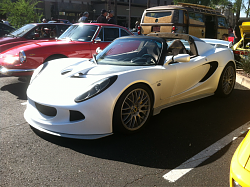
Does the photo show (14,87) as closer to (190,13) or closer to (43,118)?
(43,118)

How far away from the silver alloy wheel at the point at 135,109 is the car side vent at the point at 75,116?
0.53 metres

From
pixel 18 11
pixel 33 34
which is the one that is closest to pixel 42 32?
pixel 33 34

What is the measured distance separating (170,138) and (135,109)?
23.6 inches

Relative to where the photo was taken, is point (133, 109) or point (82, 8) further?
point (82, 8)

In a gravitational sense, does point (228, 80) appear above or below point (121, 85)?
below

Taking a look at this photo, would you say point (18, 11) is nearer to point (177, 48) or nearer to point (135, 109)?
point (177, 48)

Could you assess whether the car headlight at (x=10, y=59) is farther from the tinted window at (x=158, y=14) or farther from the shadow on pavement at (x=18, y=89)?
the tinted window at (x=158, y=14)

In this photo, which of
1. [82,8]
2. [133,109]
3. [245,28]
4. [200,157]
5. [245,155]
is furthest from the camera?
[82,8]

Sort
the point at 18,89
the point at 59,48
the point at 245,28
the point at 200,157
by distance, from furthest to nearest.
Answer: the point at 245,28 → the point at 59,48 → the point at 18,89 → the point at 200,157

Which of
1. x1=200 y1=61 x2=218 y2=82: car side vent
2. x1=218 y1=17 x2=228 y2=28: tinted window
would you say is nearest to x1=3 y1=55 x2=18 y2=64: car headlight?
x1=200 y1=61 x2=218 y2=82: car side vent

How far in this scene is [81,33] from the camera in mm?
6988

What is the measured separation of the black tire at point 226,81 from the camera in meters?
4.96

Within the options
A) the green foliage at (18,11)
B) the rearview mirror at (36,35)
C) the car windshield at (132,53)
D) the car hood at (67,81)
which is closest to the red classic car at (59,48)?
the rearview mirror at (36,35)

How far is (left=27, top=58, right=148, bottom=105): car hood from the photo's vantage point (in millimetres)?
3145
